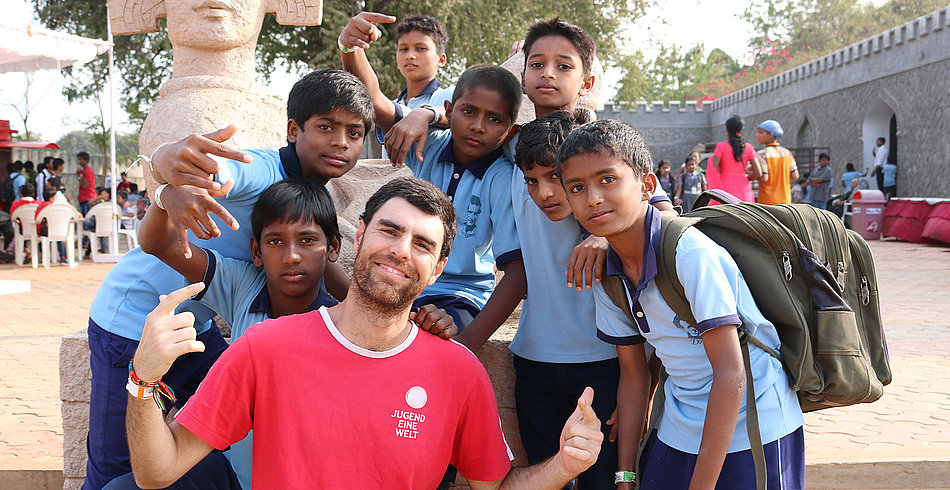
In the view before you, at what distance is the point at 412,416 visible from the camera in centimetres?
206

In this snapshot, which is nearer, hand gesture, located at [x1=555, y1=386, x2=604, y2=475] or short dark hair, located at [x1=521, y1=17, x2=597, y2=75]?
hand gesture, located at [x1=555, y1=386, x2=604, y2=475]

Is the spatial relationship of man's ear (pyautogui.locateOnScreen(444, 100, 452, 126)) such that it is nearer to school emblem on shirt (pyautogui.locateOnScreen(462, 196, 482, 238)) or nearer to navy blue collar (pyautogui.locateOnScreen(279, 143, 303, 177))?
school emblem on shirt (pyautogui.locateOnScreen(462, 196, 482, 238))

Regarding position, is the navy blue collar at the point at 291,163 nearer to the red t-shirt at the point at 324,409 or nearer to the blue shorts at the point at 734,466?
the red t-shirt at the point at 324,409

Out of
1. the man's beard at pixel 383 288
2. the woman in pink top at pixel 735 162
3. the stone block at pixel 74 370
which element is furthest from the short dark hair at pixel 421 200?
the woman in pink top at pixel 735 162

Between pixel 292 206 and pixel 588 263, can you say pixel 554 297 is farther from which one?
pixel 292 206

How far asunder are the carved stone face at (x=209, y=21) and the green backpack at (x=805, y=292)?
2.92 metres

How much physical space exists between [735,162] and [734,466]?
7280 mm

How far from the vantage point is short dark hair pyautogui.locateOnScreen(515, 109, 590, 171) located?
2.54 m

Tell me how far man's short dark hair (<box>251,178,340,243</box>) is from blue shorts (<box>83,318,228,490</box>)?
54 cm

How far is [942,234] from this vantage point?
14.4m

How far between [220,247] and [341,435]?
3.51ft

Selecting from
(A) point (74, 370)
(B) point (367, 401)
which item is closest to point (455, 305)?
(B) point (367, 401)

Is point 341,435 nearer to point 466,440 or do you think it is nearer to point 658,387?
point 466,440

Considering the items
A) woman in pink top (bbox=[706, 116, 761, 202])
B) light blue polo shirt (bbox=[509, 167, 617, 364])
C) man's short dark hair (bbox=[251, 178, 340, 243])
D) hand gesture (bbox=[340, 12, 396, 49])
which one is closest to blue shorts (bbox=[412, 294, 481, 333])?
light blue polo shirt (bbox=[509, 167, 617, 364])
